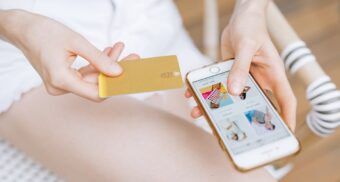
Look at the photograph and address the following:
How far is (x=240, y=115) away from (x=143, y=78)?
129 mm

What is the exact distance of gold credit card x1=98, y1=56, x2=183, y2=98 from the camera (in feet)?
1.73

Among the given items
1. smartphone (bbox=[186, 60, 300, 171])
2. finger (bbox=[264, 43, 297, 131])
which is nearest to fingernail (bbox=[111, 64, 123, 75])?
smartphone (bbox=[186, 60, 300, 171])

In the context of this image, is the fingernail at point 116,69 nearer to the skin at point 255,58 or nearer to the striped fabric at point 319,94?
the skin at point 255,58

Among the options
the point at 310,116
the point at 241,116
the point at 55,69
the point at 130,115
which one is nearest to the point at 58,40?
the point at 55,69

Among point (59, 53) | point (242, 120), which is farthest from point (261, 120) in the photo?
point (59, 53)

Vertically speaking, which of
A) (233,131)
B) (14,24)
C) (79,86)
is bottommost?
(233,131)

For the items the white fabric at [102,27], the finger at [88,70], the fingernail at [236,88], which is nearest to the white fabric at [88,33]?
the white fabric at [102,27]

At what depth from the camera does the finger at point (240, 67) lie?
567 millimetres

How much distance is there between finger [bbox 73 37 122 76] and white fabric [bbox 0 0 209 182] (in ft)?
0.48

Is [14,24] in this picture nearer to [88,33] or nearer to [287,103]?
[88,33]

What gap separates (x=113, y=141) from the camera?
61cm

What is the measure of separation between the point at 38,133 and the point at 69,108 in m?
0.06

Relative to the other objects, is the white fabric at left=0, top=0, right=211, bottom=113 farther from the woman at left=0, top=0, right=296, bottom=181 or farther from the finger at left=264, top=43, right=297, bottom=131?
the finger at left=264, top=43, right=297, bottom=131

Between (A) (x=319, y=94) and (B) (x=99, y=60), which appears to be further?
(A) (x=319, y=94)
